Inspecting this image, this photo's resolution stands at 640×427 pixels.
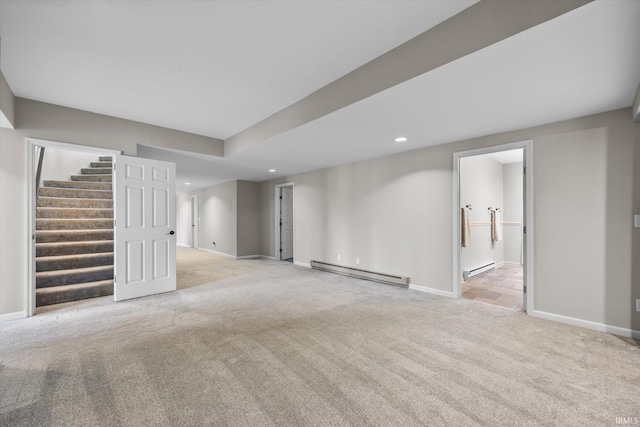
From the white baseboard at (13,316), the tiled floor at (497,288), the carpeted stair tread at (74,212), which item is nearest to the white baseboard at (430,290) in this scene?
the tiled floor at (497,288)

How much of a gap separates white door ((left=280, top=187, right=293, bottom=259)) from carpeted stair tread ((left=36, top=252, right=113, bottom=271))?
3.93 m

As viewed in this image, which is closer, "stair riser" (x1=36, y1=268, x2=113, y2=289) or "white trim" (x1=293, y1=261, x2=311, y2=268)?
"stair riser" (x1=36, y1=268, x2=113, y2=289)

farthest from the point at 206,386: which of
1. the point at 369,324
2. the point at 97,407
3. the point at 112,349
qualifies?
the point at 369,324

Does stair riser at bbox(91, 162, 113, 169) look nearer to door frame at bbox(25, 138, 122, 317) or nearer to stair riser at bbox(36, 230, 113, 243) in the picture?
stair riser at bbox(36, 230, 113, 243)

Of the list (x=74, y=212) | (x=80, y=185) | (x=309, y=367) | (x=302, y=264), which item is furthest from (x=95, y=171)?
(x=309, y=367)

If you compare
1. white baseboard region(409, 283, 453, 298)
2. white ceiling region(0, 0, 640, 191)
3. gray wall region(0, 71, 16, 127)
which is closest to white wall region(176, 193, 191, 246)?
white ceiling region(0, 0, 640, 191)

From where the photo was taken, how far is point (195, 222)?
10641 millimetres

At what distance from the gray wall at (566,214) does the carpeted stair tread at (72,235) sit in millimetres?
5009

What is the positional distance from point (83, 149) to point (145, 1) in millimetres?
2866

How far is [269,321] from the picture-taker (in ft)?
10.0

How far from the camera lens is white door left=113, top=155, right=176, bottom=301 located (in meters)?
3.79

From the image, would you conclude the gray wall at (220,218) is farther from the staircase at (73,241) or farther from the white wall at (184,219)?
the staircase at (73,241)

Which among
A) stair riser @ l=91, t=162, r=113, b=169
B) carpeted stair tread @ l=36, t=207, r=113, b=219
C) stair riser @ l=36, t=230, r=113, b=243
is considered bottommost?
stair riser @ l=36, t=230, r=113, b=243

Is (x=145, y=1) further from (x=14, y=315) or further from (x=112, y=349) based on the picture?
(x=14, y=315)
